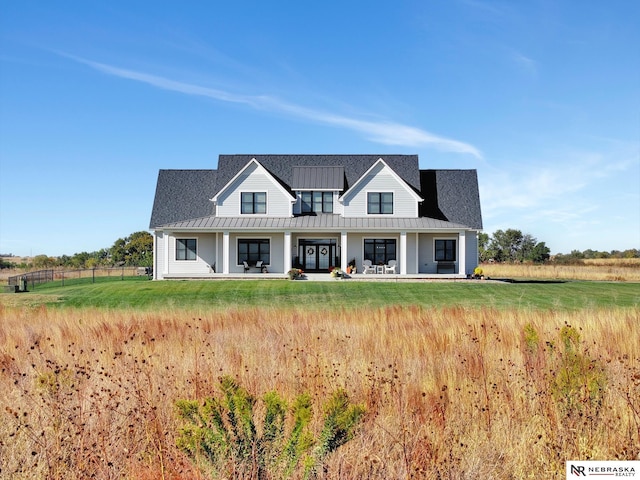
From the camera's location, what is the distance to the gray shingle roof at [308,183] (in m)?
39.9

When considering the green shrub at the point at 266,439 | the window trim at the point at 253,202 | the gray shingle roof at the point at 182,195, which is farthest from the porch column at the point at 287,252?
the green shrub at the point at 266,439

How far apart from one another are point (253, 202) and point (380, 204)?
887 cm

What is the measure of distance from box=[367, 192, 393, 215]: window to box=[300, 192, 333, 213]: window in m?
2.94

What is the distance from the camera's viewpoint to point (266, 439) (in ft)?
15.8

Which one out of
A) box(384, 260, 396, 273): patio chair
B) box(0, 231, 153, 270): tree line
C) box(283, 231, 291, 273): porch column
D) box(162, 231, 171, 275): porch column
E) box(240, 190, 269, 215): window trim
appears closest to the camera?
box(283, 231, 291, 273): porch column

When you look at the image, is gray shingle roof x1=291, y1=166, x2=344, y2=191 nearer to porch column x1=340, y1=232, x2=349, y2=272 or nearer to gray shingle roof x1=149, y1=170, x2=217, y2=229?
porch column x1=340, y1=232, x2=349, y2=272

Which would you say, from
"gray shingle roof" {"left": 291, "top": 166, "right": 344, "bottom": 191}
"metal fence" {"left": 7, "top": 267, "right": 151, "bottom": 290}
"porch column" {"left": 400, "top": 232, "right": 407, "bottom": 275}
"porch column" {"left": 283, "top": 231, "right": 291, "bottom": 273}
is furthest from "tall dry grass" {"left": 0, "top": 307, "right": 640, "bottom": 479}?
"gray shingle roof" {"left": 291, "top": 166, "right": 344, "bottom": 191}

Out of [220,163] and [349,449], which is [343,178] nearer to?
[220,163]

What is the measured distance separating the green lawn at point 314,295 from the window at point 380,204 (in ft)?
25.9

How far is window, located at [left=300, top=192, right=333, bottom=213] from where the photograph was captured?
39.7 meters

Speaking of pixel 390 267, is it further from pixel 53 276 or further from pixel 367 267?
pixel 53 276

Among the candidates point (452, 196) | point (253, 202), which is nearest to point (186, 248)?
point (253, 202)

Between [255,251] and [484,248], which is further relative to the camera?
[484,248]

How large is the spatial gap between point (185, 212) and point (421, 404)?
36.3 m
